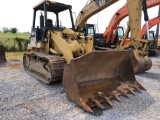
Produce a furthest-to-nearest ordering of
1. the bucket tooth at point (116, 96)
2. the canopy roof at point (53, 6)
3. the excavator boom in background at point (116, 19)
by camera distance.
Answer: the excavator boom in background at point (116, 19) < the canopy roof at point (53, 6) < the bucket tooth at point (116, 96)

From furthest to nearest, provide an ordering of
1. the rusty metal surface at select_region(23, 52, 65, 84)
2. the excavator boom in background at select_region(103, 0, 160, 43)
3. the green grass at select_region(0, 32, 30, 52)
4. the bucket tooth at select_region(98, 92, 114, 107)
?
the green grass at select_region(0, 32, 30, 52) < the excavator boom in background at select_region(103, 0, 160, 43) < the rusty metal surface at select_region(23, 52, 65, 84) < the bucket tooth at select_region(98, 92, 114, 107)

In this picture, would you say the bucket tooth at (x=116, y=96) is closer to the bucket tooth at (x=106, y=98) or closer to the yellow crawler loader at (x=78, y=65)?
the yellow crawler loader at (x=78, y=65)

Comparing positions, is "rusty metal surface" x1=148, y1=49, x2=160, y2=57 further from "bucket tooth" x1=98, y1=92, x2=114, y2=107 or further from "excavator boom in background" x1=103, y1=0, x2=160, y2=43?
"bucket tooth" x1=98, y1=92, x2=114, y2=107

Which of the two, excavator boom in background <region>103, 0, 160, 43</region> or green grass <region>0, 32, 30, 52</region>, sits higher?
excavator boom in background <region>103, 0, 160, 43</region>

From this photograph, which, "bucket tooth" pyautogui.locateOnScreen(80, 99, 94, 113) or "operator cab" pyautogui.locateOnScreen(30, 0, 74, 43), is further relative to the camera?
"operator cab" pyautogui.locateOnScreen(30, 0, 74, 43)

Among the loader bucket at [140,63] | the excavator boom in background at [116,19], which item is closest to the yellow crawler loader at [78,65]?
the loader bucket at [140,63]

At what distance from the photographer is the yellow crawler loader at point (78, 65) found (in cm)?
360

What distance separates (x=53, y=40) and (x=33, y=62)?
1.09 meters

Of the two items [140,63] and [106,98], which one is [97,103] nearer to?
[106,98]

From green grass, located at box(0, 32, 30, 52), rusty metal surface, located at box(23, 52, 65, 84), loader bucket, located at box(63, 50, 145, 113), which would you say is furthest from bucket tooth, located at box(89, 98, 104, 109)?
green grass, located at box(0, 32, 30, 52)

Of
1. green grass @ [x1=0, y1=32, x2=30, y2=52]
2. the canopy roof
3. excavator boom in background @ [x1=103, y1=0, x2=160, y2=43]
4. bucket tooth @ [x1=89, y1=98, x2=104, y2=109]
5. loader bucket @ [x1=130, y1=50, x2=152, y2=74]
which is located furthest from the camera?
green grass @ [x1=0, y1=32, x2=30, y2=52]

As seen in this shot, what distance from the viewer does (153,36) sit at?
50.1 ft

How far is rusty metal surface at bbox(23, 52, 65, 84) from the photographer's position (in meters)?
4.52

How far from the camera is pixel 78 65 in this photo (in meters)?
3.70
